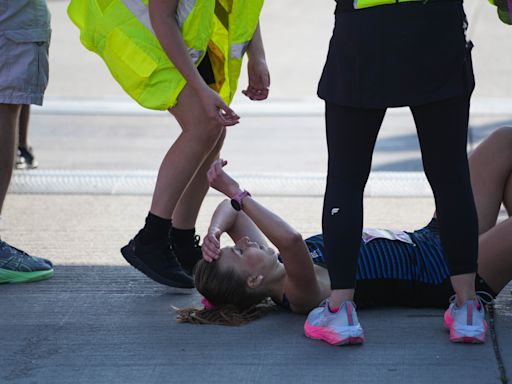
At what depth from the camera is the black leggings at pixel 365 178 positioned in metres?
3.41

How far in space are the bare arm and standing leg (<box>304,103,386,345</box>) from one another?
22.2 inches

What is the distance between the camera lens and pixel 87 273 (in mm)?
4574

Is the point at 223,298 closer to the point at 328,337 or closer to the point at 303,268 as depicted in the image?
the point at 303,268

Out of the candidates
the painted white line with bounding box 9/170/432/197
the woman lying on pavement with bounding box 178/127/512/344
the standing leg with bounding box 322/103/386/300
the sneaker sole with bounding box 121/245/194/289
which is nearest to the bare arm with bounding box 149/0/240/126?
the woman lying on pavement with bounding box 178/127/512/344

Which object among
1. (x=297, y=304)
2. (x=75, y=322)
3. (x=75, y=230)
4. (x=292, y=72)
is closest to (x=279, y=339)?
(x=297, y=304)

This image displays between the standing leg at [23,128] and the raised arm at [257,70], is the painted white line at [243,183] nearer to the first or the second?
the standing leg at [23,128]

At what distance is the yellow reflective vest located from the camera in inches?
158

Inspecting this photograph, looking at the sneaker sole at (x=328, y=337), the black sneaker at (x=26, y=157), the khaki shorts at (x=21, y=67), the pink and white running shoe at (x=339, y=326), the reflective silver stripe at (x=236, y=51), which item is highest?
the reflective silver stripe at (x=236, y=51)

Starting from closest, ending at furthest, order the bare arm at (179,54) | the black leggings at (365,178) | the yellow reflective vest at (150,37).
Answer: the black leggings at (365,178) → the bare arm at (179,54) → the yellow reflective vest at (150,37)

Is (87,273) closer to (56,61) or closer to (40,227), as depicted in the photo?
(40,227)

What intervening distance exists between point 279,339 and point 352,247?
0.43 m

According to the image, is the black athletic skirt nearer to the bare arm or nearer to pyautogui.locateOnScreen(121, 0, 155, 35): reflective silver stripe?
the bare arm

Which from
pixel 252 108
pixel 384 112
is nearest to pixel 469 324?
pixel 384 112

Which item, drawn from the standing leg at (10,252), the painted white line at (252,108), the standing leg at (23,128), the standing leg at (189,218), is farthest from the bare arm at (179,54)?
the painted white line at (252,108)
